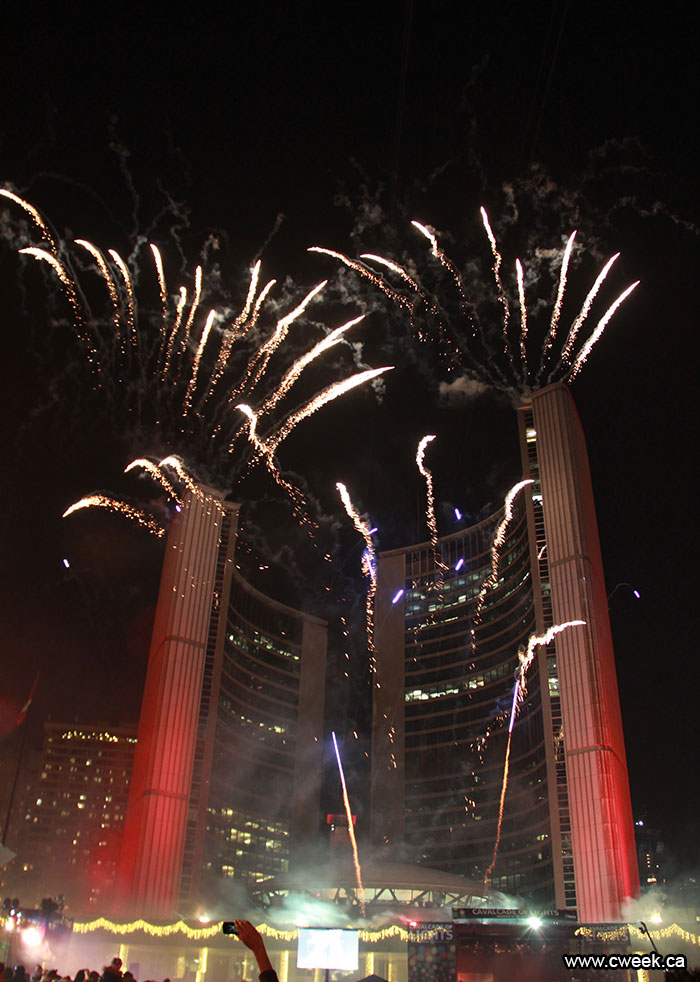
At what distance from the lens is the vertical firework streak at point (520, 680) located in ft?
170

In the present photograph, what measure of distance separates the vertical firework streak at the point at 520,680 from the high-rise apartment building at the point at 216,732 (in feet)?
76.3

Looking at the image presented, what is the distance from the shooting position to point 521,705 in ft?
222

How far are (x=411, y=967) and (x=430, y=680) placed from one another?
66.9 m

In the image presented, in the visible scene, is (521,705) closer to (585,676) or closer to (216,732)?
(585,676)

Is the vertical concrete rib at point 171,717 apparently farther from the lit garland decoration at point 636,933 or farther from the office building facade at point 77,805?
the office building facade at point 77,805

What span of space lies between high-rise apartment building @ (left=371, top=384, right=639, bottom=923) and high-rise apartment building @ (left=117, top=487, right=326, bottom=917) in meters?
11.0

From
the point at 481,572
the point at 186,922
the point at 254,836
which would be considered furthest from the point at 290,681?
the point at 186,922

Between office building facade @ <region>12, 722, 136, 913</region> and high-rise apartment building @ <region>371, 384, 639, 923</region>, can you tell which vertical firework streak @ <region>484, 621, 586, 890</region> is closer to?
high-rise apartment building @ <region>371, 384, 639, 923</region>

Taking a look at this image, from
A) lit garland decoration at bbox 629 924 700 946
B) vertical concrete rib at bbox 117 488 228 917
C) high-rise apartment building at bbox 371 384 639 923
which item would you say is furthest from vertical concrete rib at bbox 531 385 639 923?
vertical concrete rib at bbox 117 488 228 917

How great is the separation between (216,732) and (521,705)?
94.4ft

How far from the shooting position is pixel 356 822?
90.1m

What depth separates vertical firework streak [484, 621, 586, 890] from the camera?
51.7m

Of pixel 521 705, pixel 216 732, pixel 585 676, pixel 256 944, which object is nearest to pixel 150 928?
pixel 585 676

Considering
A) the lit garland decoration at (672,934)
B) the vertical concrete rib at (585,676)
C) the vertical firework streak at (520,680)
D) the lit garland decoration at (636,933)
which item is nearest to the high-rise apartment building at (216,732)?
the vertical firework streak at (520,680)
